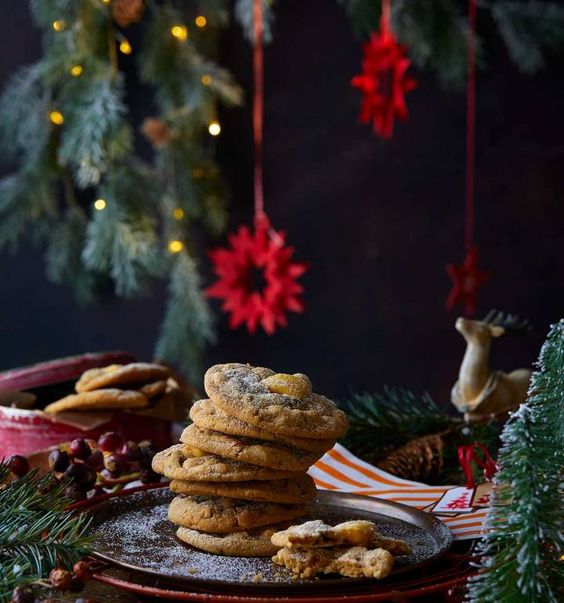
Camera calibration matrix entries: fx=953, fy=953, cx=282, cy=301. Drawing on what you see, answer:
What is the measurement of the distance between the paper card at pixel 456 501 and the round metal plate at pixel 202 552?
0.21ft

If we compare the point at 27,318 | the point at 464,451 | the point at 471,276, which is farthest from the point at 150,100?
the point at 464,451

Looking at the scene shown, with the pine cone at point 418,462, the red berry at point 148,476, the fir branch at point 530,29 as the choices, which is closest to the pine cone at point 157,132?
the fir branch at point 530,29

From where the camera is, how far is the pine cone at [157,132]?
2660 millimetres

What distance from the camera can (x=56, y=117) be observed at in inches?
106

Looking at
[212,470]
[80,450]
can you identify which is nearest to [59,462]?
[80,450]

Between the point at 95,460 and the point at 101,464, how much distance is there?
16mm

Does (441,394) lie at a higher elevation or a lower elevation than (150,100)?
lower

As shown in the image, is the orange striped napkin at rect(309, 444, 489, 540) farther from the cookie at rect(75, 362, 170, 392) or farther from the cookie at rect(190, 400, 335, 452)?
the cookie at rect(75, 362, 170, 392)

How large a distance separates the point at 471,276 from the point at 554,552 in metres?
1.91

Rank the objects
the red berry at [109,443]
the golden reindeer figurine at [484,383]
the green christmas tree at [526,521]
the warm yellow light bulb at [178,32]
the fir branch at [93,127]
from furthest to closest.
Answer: the warm yellow light bulb at [178,32] < the fir branch at [93,127] < the golden reindeer figurine at [484,383] < the red berry at [109,443] < the green christmas tree at [526,521]

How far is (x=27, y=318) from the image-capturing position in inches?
119

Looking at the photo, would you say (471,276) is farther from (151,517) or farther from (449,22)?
(151,517)

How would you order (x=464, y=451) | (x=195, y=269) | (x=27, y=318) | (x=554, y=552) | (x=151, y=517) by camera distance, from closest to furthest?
(x=554, y=552) < (x=151, y=517) < (x=464, y=451) < (x=195, y=269) < (x=27, y=318)

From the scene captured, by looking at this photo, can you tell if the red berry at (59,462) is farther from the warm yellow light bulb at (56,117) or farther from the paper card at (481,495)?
the warm yellow light bulb at (56,117)
